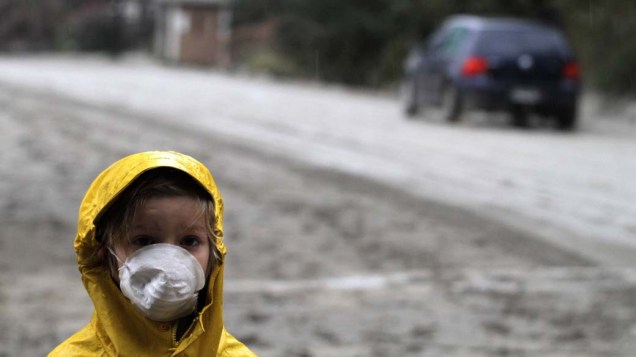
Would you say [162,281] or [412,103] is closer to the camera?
[162,281]

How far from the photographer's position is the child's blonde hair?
2.70m

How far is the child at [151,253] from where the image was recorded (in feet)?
8.63

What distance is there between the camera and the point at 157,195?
8.85 ft

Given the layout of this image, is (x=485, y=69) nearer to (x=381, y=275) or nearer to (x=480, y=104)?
(x=480, y=104)

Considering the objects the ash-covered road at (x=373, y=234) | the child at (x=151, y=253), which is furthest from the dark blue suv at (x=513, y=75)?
the child at (x=151, y=253)

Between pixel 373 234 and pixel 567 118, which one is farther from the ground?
pixel 373 234

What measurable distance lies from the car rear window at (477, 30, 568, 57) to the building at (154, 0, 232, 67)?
121 ft

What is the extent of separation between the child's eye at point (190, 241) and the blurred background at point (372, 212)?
2945 mm

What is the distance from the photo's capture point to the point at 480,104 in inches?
798

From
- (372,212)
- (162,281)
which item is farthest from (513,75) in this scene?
(162,281)

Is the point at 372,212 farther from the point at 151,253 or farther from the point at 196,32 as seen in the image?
the point at 196,32

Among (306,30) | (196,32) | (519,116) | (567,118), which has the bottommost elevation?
(196,32)

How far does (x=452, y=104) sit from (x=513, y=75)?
112 centimetres

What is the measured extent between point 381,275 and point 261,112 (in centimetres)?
1411
